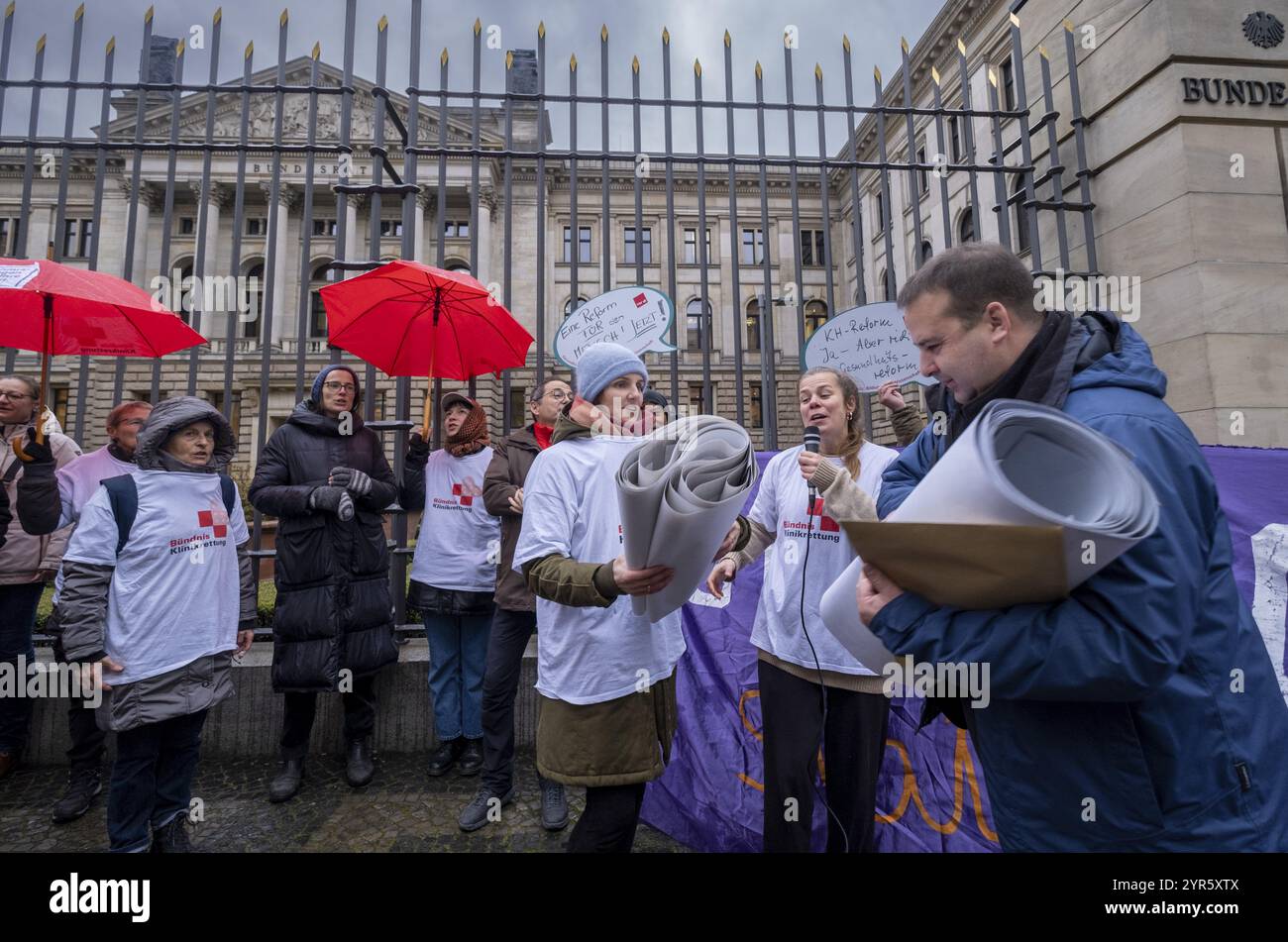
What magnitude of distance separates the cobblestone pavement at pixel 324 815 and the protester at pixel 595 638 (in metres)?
1.23

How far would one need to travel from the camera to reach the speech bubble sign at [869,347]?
3857mm

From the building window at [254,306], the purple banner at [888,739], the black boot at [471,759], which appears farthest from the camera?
the building window at [254,306]

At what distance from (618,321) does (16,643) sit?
4.03 meters

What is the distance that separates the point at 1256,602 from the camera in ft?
10.2

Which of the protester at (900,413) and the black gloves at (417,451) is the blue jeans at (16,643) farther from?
the protester at (900,413)

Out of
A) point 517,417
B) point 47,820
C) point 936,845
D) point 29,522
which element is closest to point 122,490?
point 29,522

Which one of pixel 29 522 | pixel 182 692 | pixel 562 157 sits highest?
pixel 562 157

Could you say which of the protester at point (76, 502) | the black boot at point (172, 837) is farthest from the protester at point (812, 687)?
the protester at point (76, 502)

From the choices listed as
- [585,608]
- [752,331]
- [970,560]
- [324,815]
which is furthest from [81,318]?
[752,331]

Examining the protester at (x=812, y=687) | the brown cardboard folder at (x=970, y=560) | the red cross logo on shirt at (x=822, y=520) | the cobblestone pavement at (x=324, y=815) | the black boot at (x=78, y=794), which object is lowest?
the cobblestone pavement at (x=324, y=815)

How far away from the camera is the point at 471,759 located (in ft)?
12.5

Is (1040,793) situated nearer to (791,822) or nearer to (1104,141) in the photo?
(791,822)

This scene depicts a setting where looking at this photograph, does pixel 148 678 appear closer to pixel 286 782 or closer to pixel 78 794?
pixel 286 782

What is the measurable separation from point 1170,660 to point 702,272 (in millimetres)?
4294
